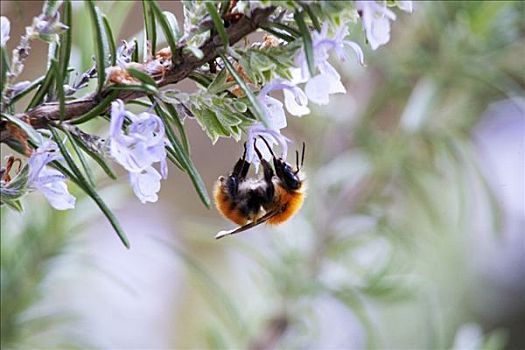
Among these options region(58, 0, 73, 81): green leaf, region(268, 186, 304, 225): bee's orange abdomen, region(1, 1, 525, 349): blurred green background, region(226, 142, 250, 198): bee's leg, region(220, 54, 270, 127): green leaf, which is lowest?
region(1, 1, 525, 349): blurred green background

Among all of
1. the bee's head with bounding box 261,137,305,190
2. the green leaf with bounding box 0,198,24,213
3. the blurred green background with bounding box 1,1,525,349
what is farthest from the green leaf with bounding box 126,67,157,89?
the blurred green background with bounding box 1,1,525,349

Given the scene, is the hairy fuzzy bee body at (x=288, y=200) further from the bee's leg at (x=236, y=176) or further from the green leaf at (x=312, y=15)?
the green leaf at (x=312, y=15)

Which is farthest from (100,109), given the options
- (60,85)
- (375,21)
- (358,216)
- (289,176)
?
(358,216)

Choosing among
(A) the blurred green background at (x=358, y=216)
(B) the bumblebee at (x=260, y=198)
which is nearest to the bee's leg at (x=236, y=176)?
(B) the bumblebee at (x=260, y=198)

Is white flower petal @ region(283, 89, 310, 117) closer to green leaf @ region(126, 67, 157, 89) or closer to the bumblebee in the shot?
green leaf @ region(126, 67, 157, 89)

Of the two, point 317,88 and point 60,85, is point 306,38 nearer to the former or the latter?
point 317,88
